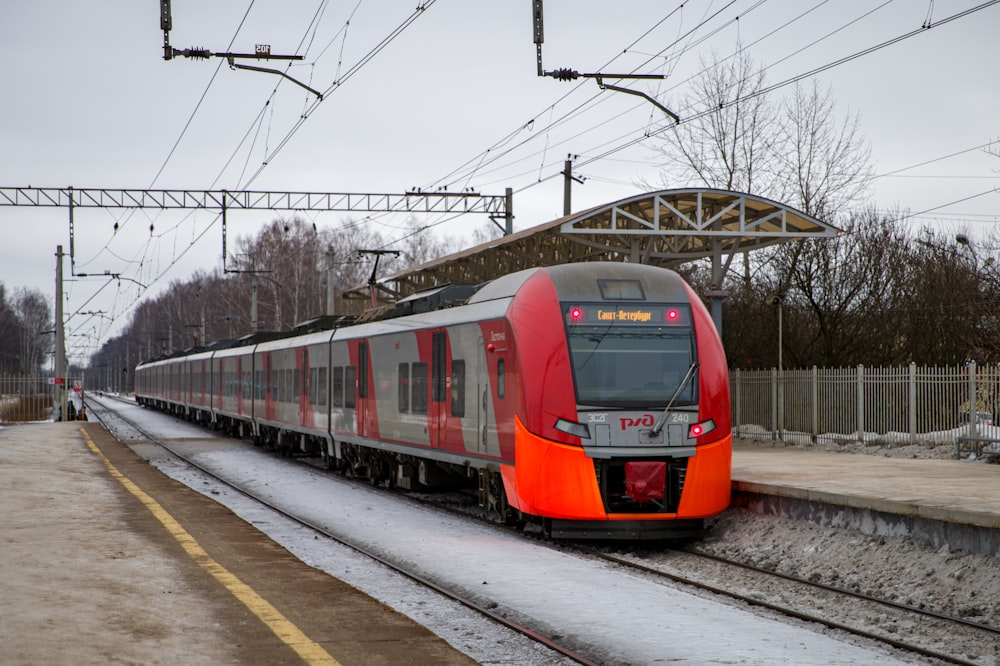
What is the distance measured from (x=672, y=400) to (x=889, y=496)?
2.57 metres

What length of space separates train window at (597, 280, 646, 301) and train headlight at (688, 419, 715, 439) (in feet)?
5.39

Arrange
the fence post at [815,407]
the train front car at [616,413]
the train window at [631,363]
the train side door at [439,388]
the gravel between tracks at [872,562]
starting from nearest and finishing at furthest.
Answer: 1. the gravel between tracks at [872,562]
2. the train front car at [616,413]
3. the train window at [631,363]
4. the train side door at [439,388]
5. the fence post at [815,407]

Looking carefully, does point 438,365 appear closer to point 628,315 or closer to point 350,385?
point 628,315

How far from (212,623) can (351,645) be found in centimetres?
117

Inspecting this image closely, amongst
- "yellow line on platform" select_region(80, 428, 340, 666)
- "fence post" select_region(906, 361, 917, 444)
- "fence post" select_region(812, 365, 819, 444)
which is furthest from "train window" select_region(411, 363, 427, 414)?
"fence post" select_region(812, 365, 819, 444)

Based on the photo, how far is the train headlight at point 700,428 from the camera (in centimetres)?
1275

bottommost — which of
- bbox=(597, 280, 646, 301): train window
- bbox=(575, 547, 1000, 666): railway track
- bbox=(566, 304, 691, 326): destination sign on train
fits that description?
bbox=(575, 547, 1000, 666): railway track

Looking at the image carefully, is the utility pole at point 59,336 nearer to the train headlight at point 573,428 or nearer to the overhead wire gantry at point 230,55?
the overhead wire gantry at point 230,55

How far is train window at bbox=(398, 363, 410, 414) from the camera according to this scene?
57.9 ft

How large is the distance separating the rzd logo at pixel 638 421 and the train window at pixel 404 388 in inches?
226

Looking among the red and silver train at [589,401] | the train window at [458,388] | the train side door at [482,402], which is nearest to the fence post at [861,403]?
the red and silver train at [589,401]

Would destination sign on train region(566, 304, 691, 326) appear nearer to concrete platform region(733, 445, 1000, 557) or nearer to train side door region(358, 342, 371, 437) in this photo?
concrete platform region(733, 445, 1000, 557)

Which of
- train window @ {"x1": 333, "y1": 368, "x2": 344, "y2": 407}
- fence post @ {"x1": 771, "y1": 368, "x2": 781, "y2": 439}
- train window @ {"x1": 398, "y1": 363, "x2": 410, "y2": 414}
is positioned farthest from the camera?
fence post @ {"x1": 771, "y1": 368, "x2": 781, "y2": 439}

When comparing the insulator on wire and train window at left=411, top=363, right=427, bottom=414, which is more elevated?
the insulator on wire
